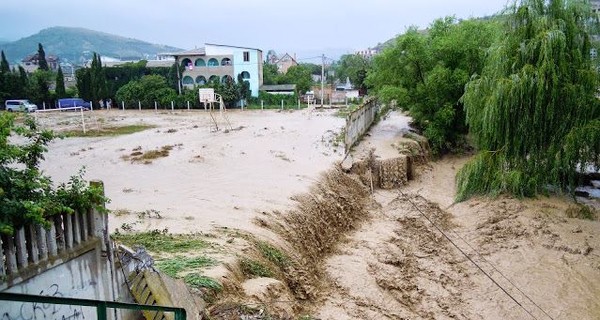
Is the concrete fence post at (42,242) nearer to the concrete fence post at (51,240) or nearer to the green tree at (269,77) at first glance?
the concrete fence post at (51,240)

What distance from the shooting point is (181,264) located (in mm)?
8211

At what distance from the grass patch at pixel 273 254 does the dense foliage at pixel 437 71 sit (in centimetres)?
1529

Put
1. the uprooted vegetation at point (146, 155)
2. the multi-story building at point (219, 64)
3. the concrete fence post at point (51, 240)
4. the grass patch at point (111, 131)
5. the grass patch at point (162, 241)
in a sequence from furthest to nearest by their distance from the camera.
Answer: the multi-story building at point (219, 64) < the grass patch at point (111, 131) < the uprooted vegetation at point (146, 155) < the grass patch at point (162, 241) < the concrete fence post at point (51, 240)

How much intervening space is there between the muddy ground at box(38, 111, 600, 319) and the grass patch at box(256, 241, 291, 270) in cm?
55

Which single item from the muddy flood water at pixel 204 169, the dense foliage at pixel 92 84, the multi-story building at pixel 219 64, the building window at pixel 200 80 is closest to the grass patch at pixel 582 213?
the muddy flood water at pixel 204 169

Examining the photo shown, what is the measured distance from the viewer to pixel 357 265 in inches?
490

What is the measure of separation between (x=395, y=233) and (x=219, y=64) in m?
45.7

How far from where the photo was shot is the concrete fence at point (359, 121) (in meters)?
23.0

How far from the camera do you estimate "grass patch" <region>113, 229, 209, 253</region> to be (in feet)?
30.2

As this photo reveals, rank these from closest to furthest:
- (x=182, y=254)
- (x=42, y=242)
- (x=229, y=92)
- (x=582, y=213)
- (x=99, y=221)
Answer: (x=42, y=242) → (x=99, y=221) → (x=182, y=254) → (x=582, y=213) → (x=229, y=92)

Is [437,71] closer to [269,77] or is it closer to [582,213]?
[582,213]

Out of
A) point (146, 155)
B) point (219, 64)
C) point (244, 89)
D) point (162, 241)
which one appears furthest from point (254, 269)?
point (219, 64)

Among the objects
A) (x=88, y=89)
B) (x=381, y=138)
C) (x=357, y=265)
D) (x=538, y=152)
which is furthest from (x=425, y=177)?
(x=88, y=89)

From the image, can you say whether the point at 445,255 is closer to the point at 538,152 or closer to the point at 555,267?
the point at 555,267
